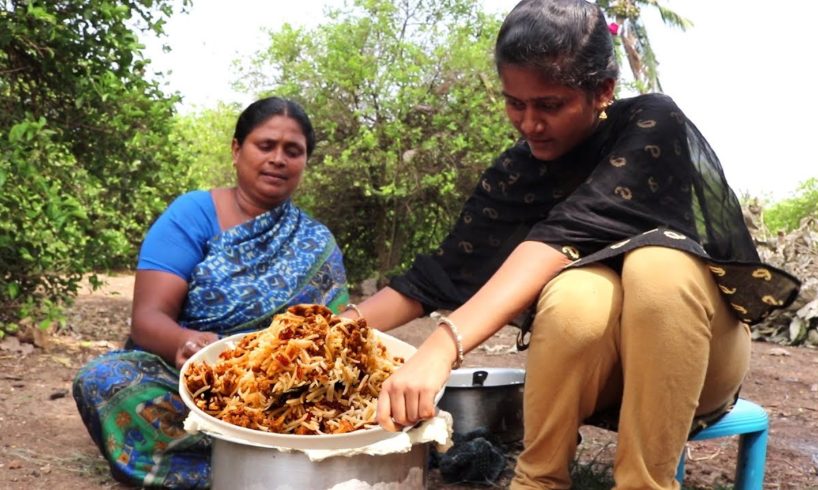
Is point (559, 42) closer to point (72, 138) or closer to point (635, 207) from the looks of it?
point (635, 207)

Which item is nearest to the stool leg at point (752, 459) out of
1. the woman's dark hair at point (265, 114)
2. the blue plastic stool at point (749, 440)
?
the blue plastic stool at point (749, 440)

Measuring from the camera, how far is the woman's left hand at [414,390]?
5.45 feet

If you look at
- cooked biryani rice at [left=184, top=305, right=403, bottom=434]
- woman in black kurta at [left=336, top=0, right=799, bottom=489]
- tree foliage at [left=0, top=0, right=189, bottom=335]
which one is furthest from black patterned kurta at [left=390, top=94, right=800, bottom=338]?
tree foliage at [left=0, top=0, right=189, bottom=335]

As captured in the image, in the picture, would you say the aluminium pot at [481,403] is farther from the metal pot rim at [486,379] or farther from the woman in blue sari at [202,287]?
the woman in blue sari at [202,287]

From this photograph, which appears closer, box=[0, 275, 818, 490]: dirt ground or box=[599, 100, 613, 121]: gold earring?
box=[599, 100, 613, 121]: gold earring

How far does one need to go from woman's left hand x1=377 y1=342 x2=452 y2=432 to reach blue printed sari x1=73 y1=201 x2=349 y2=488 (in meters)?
1.11

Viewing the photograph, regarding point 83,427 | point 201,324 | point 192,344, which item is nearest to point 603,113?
point 192,344

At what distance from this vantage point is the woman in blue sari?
2654mm

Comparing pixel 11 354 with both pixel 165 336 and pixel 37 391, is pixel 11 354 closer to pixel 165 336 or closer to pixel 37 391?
pixel 37 391

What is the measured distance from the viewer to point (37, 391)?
4.01 meters

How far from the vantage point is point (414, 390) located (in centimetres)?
166

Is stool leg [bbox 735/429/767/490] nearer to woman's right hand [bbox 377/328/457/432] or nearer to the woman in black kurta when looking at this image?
the woman in black kurta

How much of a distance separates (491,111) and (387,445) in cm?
640

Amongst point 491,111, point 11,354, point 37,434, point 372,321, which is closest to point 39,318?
point 11,354
